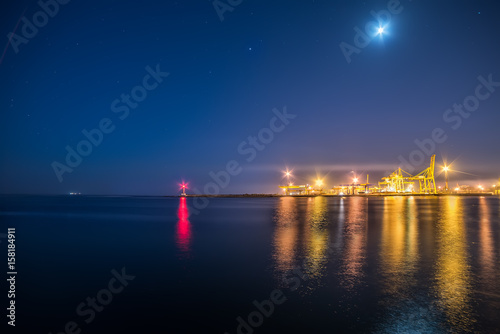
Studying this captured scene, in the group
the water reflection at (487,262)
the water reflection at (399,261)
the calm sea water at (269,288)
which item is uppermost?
the water reflection at (487,262)

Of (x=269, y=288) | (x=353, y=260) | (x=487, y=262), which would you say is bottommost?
(x=269, y=288)

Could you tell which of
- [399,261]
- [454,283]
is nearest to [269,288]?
[454,283]

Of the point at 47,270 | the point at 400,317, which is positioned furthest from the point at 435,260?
the point at 47,270

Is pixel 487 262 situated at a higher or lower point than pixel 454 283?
higher

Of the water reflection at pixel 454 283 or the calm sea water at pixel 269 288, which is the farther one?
the calm sea water at pixel 269 288

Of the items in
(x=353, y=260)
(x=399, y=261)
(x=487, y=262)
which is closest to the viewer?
(x=487, y=262)

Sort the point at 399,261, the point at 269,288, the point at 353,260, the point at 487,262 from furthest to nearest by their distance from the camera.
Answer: the point at 353,260, the point at 399,261, the point at 487,262, the point at 269,288

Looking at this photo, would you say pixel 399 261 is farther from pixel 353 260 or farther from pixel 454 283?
pixel 454 283

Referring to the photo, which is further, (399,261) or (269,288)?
(399,261)

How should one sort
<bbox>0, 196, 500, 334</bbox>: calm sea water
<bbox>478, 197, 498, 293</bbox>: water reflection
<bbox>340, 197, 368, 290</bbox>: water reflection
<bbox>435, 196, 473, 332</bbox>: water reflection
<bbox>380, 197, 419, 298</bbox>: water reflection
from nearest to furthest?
<bbox>435, 196, 473, 332</bbox>: water reflection < <bbox>0, 196, 500, 334</bbox>: calm sea water < <bbox>380, 197, 419, 298</bbox>: water reflection < <bbox>478, 197, 498, 293</bbox>: water reflection < <bbox>340, 197, 368, 290</bbox>: water reflection

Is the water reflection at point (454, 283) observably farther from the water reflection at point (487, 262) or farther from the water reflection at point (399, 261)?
the water reflection at point (399, 261)

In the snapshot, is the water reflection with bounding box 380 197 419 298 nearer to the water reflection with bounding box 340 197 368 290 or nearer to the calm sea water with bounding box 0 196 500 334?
the calm sea water with bounding box 0 196 500 334

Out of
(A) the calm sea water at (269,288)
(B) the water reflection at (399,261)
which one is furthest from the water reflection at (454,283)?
(B) the water reflection at (399,261)

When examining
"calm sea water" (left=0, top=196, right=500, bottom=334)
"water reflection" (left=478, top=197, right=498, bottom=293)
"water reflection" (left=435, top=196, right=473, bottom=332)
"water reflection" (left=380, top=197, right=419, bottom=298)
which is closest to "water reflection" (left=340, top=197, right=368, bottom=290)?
"calm sea water" (left=0, top=196, right=500, bottom=334)
